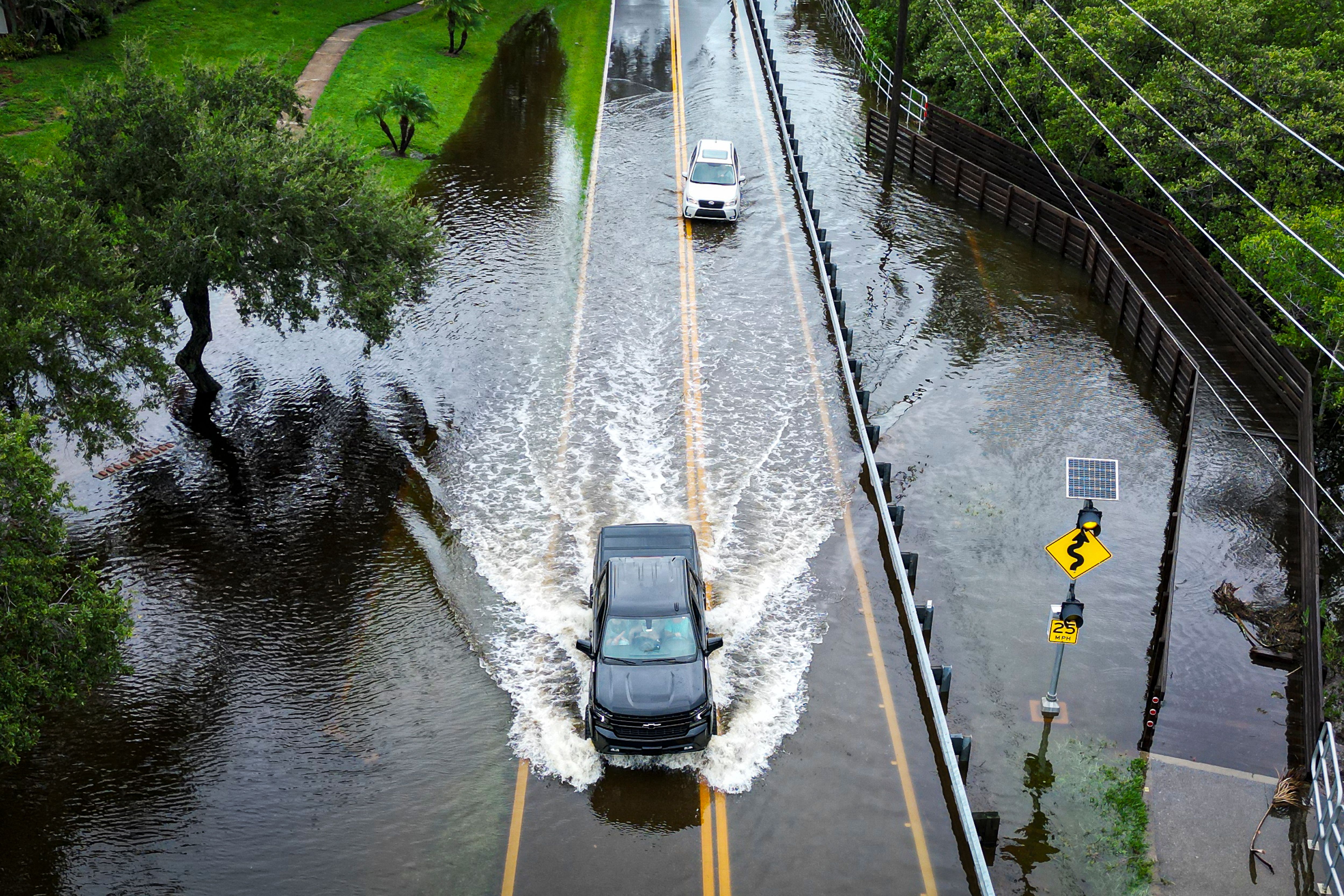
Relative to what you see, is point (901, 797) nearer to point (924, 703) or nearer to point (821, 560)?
point (924, 703)

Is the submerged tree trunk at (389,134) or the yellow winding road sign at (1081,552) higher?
the submerged tree trunk at (389,134)

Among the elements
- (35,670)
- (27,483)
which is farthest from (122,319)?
(35,670)

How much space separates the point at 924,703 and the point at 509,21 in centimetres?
4241

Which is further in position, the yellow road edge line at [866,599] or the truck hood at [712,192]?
the truck hood at [712,192]

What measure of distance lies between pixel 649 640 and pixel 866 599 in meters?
4.71

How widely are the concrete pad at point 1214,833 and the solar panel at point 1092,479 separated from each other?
392 cm

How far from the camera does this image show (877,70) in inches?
1713

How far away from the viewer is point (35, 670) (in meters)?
13.2

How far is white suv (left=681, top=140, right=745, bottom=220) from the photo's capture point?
3206 centimetres

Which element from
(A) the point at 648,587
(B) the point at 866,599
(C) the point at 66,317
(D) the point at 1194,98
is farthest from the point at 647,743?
(D) the point at 1194,98

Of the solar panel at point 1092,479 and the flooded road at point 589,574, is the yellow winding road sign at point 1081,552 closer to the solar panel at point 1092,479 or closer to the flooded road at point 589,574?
the solar panel at point 1092,479

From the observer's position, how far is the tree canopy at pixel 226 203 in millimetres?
20781

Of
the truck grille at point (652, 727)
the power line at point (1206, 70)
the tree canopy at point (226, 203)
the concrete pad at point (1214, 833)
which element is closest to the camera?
the concrete pad at point (1214, 833)

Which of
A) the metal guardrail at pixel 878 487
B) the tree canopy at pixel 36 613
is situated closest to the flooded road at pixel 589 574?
the metal guardrail at pixel 878 487
